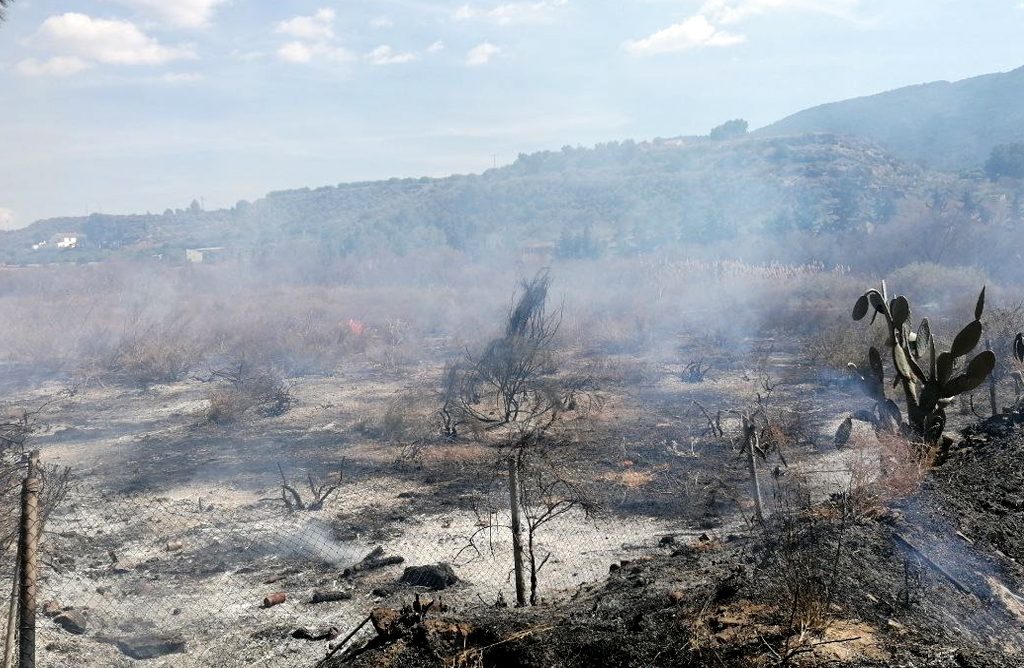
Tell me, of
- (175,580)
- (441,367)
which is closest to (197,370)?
(441,367)

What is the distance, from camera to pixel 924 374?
8.41 metres

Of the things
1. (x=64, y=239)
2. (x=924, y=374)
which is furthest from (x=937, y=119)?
(x=924, y=374)

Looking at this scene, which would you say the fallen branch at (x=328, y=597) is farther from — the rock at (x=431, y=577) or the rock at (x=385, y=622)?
the rock at (x=385, y=622)

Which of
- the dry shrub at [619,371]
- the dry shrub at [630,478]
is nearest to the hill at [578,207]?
the dry shrub at [619,371]

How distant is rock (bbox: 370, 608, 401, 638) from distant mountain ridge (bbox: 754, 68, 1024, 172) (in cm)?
8851

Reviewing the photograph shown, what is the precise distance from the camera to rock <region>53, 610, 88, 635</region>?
6.41 meters

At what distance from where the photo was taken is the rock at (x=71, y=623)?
21.0 ft

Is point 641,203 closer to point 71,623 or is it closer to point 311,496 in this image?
point 311,496

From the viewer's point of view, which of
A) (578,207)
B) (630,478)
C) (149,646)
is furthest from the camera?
(578,207)

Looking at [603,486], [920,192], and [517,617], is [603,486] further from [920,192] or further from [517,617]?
[920,192]

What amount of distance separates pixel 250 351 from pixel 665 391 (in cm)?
1123

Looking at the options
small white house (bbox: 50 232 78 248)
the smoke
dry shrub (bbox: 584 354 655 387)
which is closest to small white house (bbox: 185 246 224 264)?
small white house (bbox: 50 232 78 248)

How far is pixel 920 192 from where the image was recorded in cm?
5959

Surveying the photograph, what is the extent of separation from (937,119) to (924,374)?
381 ft
